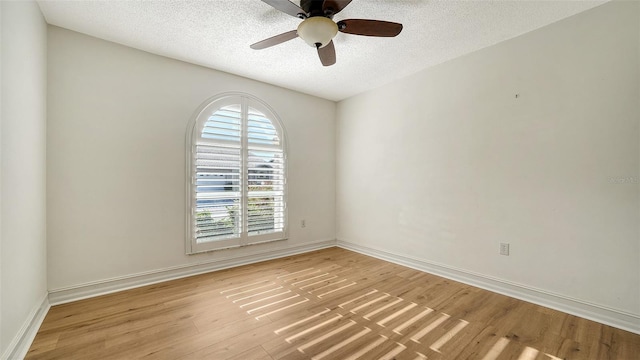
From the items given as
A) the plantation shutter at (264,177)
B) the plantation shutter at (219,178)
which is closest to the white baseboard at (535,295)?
the plantation shutter at (264,177)

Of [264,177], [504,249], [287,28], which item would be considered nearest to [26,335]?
[264,177]

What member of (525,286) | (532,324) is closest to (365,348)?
(532,324)

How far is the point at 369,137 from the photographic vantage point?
4.13 meters

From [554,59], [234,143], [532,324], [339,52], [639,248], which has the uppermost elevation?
[339,52]

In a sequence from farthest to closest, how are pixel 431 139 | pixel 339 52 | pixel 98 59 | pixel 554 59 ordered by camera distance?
pixel 431 139 → pixel 339 52 → pixel 98 59 → pixel 554 59

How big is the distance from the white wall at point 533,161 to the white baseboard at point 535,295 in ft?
0.13

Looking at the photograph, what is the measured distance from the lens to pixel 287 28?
8.17 ft

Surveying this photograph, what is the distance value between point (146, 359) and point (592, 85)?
155 inches

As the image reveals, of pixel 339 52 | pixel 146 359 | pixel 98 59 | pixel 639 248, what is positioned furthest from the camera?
pixel 339 52

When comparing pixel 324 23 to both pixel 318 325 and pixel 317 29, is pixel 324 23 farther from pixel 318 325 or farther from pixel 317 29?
pixel 318 325

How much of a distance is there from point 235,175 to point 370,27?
7.67 feet

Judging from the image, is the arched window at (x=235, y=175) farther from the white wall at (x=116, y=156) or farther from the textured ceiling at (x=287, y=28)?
the textured ceiling at (x=287, y=28)

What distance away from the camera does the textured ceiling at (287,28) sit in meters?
2.15

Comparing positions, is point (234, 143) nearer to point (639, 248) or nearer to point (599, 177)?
point (599, 177)
